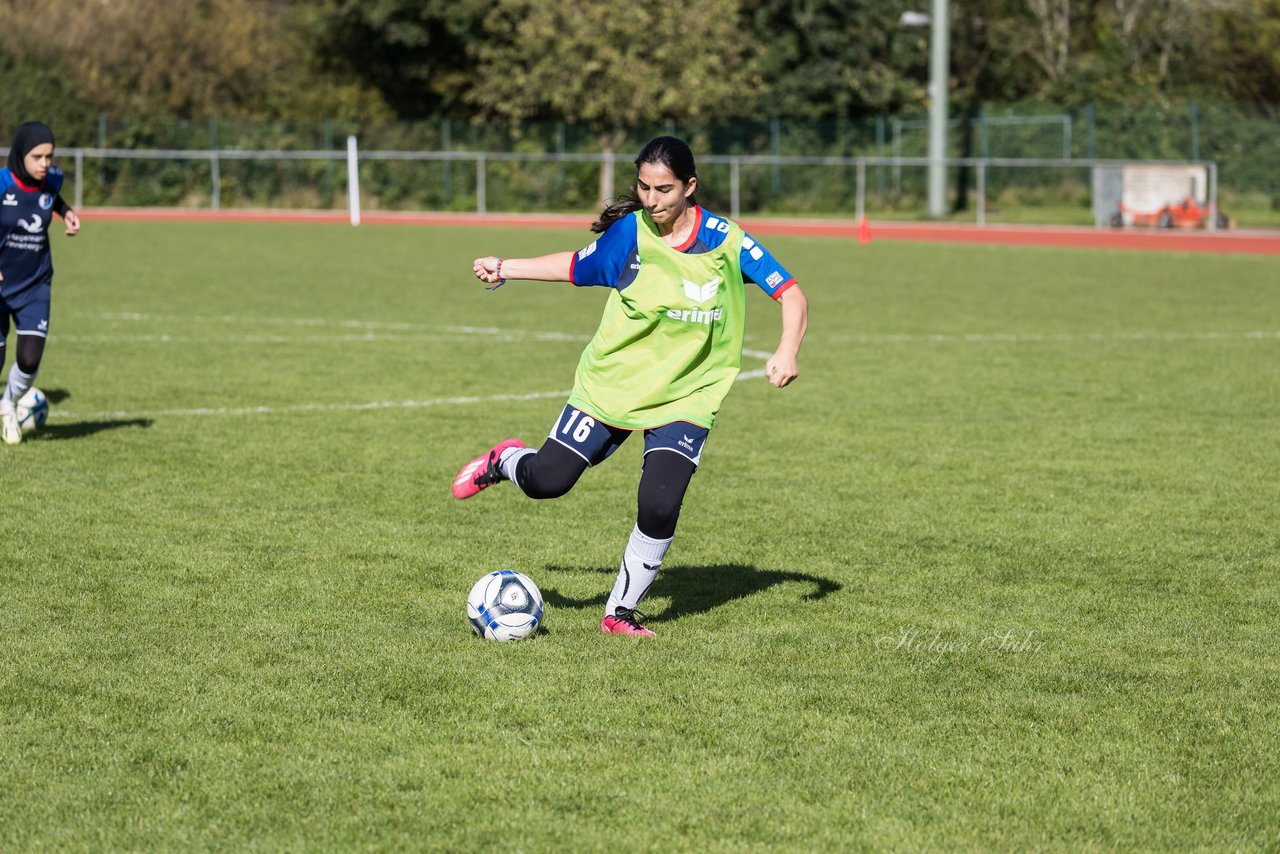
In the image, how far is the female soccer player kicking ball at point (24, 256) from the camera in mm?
10445

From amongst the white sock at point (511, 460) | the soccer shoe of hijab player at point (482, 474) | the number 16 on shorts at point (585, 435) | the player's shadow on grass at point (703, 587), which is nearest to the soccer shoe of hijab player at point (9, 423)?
the player's shadow on grass at point (703, 587)

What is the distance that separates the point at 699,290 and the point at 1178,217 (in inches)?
1279

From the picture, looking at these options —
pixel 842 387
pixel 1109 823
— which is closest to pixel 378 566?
pixel 1109 823

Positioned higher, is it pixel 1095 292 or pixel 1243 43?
pixel 1243 43

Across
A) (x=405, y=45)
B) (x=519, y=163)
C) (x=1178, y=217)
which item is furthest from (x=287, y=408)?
(x=405, y=45)

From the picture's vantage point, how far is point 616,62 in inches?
1769

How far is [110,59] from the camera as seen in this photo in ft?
166

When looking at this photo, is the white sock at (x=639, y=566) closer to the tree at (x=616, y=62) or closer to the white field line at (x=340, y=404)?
the white field line at (x=340, y=404)

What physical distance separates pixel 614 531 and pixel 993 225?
3123cm

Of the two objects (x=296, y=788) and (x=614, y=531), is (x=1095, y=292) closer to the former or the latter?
(x=614, y=531)

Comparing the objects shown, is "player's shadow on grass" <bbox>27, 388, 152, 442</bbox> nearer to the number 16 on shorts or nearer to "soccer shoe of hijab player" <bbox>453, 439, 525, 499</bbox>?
"soccer shoe of hijab player" <bbox>453, 439, 525, 499</bbox>

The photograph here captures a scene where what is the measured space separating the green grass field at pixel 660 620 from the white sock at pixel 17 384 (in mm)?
427

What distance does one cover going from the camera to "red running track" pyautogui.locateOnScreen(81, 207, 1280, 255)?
3275cm

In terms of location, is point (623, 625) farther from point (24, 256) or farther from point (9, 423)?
point (24, 256)
